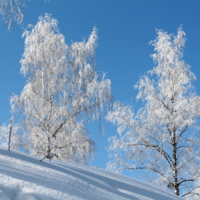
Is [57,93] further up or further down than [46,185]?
further up

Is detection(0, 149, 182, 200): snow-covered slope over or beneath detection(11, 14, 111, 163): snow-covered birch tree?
beneath

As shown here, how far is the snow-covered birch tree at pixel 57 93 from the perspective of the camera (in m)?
8.30

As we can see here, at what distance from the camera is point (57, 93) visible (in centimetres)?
869

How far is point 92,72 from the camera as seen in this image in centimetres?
926

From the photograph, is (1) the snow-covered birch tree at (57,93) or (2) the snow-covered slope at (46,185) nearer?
(2) the snow-covered slope at (46,185)

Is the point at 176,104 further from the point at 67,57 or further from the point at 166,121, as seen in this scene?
the point at 67,57

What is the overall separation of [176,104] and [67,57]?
3840 millimetres

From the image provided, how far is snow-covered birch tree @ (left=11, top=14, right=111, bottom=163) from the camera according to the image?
8297 mm

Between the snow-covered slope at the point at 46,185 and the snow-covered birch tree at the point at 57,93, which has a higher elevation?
the snow-covered birch tree at the point at 57,93

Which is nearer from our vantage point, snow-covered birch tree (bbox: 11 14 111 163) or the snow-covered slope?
the snow-covered slope

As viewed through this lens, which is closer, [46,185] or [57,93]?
[46,185]

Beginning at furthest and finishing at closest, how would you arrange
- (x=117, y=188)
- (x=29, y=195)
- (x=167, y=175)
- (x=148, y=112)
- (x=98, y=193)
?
(x=148, y=112) → (x=167, y=175) → (x=117, y=188) → (x=98, y=193) → (x=29, y=195)

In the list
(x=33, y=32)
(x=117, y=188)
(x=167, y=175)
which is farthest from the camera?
(x=33, y=32)

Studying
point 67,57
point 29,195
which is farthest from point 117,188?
point 67,57
